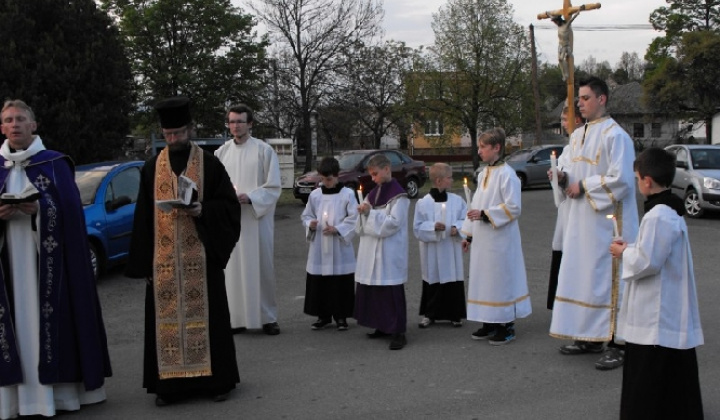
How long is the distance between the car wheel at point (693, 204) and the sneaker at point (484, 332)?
11.3m

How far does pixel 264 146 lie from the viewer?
25.2 ft

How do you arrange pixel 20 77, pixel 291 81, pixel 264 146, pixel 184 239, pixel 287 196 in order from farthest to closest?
pixel 291 81, pixel 287 196, pixel 20 77, pixel 264 146, pixel 184 239

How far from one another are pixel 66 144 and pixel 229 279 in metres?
10.5

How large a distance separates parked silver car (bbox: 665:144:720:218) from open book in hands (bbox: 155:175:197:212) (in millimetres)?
13299

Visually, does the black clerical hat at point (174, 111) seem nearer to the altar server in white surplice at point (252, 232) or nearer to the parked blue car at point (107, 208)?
the altar server in white surplice at point (252, 232)

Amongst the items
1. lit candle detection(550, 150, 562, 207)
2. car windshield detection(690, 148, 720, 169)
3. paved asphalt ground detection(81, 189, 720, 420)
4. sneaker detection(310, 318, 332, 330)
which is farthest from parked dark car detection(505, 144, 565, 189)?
lit candle detection(550, 150, 562, 207)

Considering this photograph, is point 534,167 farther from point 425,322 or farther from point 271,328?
point 271,328

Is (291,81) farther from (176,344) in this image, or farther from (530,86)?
(176,344)

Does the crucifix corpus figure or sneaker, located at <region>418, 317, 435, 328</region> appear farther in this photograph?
the crucifix corpus figure

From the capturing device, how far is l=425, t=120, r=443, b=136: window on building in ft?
134

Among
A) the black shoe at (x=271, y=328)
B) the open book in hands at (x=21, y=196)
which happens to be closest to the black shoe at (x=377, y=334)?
the black shoe at (x=271, y=328)

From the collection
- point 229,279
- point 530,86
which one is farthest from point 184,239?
point 530,86

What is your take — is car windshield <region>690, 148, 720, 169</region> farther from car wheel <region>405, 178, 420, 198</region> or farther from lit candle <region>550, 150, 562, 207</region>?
lit candle <region>550, 150, 562, 207</region>

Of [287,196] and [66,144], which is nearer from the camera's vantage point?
[66,144]
